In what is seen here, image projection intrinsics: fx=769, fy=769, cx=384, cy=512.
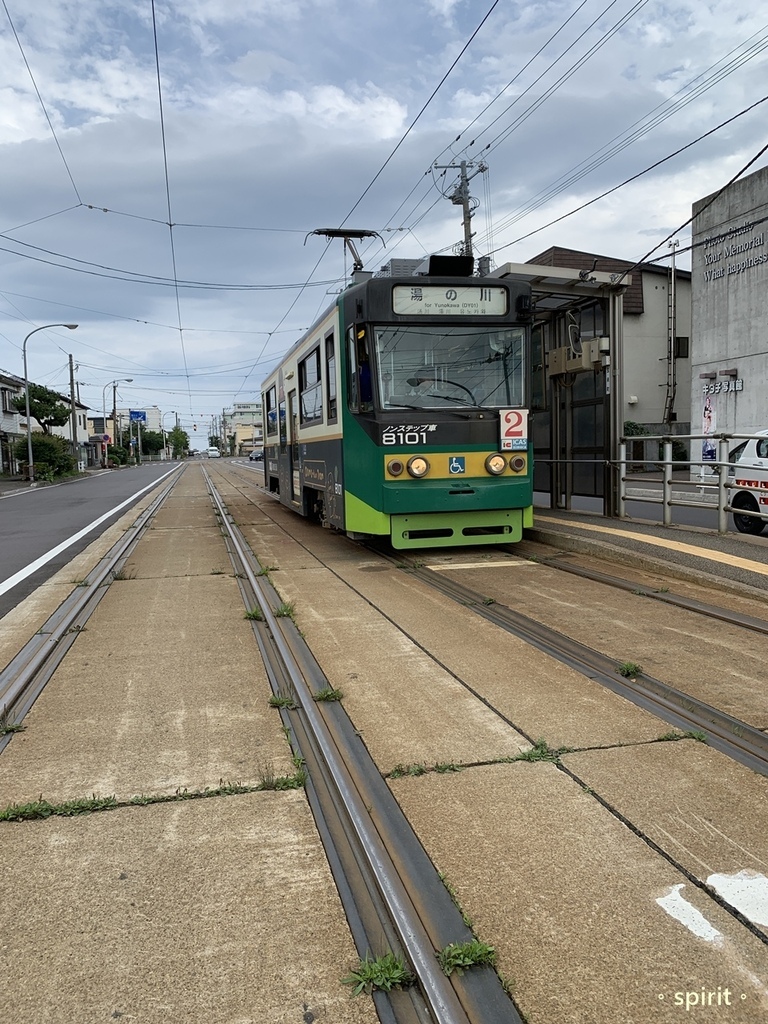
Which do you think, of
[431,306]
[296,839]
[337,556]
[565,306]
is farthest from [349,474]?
[296,839]

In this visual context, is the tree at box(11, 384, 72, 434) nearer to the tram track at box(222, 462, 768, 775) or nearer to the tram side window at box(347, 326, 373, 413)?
the tram side window at box(347, 326, 373, 413)

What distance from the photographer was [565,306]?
12289mm

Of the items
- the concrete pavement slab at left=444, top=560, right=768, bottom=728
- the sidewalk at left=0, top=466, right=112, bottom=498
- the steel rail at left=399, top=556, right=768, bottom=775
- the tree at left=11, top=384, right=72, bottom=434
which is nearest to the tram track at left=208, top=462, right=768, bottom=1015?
the steel rail at left=399, top=556, right=768, bottom=775

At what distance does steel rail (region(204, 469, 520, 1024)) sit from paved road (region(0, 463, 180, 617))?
4.88m

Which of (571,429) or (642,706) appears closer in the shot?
(642,706)

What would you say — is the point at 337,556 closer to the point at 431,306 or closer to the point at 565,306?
the point at 431,306

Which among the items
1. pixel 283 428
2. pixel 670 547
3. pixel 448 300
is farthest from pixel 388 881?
pixel 283 428

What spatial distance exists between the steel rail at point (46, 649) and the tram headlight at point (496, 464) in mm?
4618

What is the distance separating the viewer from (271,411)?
59.5 ft

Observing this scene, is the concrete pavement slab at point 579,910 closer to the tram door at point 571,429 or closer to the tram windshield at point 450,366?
the tram windshield at point 450,366

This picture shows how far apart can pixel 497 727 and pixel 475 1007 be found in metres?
1.97

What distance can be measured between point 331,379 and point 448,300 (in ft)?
6.82

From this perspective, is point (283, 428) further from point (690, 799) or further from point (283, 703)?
point (690, 799)

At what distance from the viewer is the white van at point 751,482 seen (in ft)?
38.6
